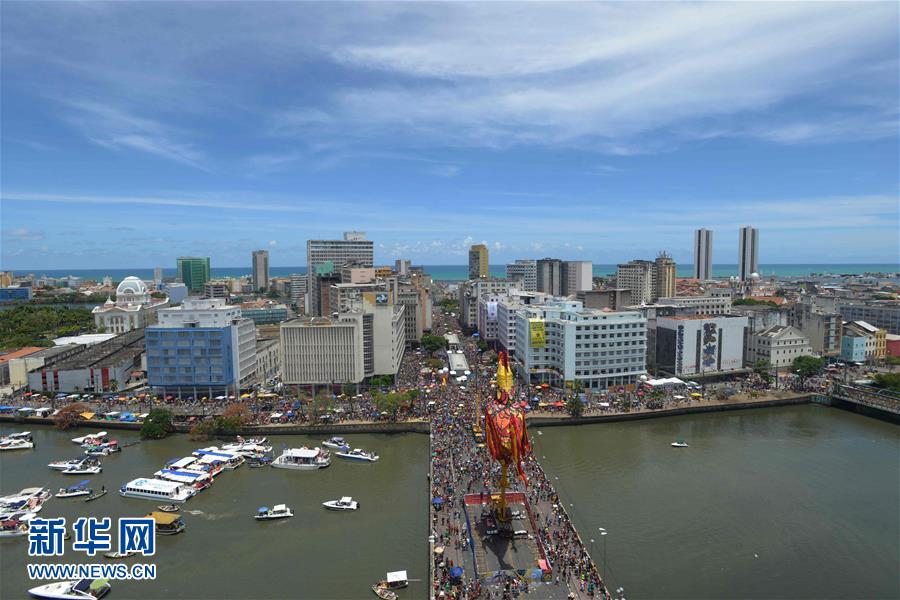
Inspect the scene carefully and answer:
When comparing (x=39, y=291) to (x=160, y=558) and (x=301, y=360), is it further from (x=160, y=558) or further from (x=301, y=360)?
(x=160, y=558)

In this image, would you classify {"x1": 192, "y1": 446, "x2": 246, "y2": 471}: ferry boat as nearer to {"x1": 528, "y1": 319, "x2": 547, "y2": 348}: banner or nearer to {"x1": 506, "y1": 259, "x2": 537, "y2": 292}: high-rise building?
{"x1": 528, "y1": 319, "x2": 547, "y2": 348}: banner

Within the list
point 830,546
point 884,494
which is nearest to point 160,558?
point 830,546

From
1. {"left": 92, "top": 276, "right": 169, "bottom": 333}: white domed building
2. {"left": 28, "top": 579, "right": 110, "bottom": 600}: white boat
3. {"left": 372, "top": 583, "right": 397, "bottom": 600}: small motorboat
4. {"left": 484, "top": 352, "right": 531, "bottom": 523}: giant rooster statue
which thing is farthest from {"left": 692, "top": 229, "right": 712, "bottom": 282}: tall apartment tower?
{"left": 28, "top": 579, "right": 110, "bottom": 600}: white boat

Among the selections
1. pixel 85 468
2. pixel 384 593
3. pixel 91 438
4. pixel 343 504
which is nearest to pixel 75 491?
pixel 85 468

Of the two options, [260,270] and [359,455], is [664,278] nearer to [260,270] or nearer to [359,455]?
[359,455]

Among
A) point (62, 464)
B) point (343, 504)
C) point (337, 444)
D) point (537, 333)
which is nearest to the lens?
point (343, 504)
